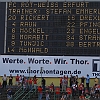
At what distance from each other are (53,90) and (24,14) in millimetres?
6436

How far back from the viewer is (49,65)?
30422mm

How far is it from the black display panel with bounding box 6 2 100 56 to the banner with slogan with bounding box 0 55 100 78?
1445 mm

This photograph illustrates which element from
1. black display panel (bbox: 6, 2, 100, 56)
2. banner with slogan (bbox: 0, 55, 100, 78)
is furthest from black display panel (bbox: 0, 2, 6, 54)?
banner with slogan (bbox: 0, 55, 100, 78)

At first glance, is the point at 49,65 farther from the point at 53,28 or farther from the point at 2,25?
the point at 2,25

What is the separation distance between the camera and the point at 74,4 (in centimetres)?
2825

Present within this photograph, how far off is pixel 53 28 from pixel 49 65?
360cm

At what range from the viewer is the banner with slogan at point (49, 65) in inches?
1180

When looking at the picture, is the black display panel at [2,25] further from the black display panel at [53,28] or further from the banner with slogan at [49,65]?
the banner with slogan at [49,65]

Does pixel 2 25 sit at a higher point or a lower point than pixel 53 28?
higher

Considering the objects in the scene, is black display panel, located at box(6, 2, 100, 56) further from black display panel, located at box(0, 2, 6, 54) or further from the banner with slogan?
the banner with slogan

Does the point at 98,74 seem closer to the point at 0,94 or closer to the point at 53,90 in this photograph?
the point at 53,90

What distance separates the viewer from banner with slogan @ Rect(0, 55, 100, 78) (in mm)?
29984

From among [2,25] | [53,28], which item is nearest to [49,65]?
[53,28]

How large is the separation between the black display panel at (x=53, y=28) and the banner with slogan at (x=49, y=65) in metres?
1.45
